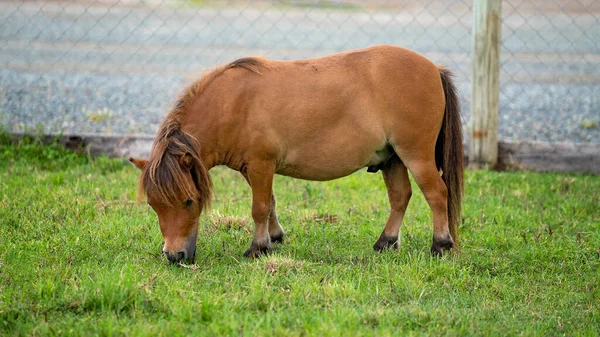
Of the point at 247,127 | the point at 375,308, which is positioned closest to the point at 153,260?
the point at 247,127

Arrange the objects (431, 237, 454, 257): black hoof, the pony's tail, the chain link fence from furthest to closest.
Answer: the chain link fence
the pony's tail
(431, 237, 454, 257): black hoof

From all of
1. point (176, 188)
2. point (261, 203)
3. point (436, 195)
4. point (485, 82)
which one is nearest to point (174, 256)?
point (176, 188)

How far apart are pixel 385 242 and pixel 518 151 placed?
2.82 metres

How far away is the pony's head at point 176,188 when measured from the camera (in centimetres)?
462

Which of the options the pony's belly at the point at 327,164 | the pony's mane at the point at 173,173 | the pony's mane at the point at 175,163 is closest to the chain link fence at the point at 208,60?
the pony's mane at the point at 175,163

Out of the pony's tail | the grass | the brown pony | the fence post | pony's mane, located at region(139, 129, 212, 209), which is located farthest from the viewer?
the fence post

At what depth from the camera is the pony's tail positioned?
5234 millimetres

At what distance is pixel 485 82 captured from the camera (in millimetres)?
7270

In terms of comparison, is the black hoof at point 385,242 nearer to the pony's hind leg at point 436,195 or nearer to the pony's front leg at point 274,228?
the pony's hind leg at point 436,195

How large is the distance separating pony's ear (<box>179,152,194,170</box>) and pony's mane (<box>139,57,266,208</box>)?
17mm

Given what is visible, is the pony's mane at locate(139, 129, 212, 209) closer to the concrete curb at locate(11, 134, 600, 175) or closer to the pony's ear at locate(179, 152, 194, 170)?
the pony's ear at locate(179, 152, 194, 170)

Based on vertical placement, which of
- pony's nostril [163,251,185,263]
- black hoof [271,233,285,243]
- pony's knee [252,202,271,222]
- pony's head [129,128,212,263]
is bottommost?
black hoof [271,233,285,243]

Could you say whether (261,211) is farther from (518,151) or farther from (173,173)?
(518,151)

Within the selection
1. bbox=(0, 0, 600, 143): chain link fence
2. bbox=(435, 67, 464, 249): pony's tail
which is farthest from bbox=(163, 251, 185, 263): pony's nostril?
bbox=(435, 67, 464, 249): pony's tail
